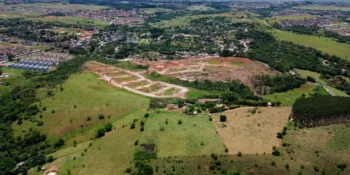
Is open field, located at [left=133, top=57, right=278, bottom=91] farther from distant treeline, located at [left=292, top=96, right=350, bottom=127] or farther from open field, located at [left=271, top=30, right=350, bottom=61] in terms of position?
open field, located at [left=271, top=30, right=350, bottom=61]

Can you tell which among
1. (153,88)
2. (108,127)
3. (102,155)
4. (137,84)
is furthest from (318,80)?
(102,155)

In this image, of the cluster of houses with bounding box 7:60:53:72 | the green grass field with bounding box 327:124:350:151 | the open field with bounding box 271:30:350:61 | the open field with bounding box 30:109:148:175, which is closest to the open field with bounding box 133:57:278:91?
the green grass field with bounding box 327:124:350:151

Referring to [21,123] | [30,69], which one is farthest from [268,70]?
[30,69]

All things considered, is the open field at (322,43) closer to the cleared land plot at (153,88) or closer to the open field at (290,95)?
the open field at (290,95)

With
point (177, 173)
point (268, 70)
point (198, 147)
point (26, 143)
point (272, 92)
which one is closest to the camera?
point (177, 173)

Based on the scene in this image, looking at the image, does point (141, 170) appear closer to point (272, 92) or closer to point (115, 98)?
point (115, 98)
